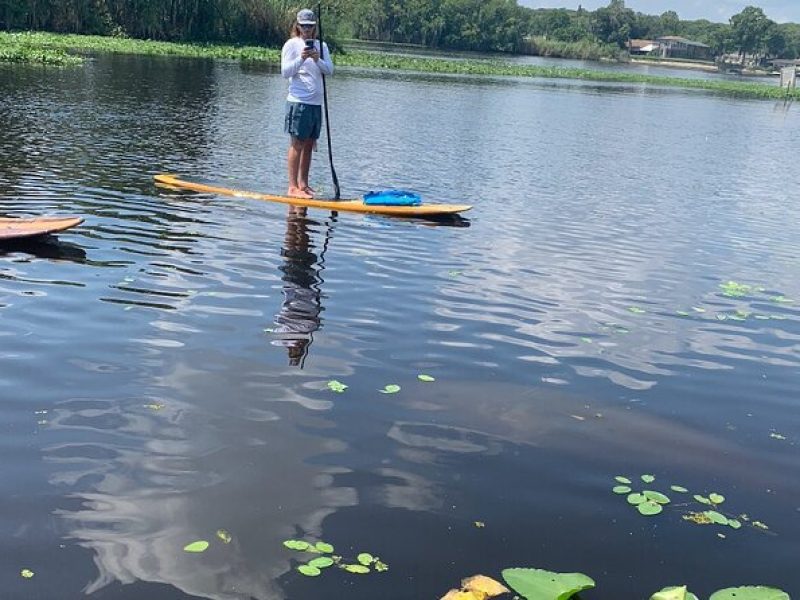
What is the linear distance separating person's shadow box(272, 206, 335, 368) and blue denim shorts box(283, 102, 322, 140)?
1388 mm

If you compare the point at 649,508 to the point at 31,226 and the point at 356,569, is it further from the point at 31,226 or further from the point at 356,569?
the point at 31,226

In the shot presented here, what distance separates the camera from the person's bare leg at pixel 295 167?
504 inches

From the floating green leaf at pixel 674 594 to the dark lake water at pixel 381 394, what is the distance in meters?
0.24

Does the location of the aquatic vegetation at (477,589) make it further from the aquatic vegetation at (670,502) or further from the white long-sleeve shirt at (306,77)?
the white long-sleeve shirt at (306,77)

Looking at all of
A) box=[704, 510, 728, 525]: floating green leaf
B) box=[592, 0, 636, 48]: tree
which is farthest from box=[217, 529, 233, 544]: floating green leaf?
box=[592, 0, 636, 48]: tree

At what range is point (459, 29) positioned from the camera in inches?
5472

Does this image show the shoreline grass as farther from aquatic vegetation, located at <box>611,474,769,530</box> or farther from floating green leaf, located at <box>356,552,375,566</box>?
floating green leaf, located at <box>356,552,375,566</box>

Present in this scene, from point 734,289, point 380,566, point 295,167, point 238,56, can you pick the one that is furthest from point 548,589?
point 238,56

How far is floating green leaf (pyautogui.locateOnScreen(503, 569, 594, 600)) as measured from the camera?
3904 millimetres

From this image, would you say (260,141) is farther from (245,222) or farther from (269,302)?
(269,302)

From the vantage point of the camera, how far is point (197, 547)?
4.25 metres

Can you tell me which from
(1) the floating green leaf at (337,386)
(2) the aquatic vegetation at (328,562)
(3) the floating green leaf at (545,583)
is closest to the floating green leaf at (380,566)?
(2) the aquatic vegetation at (328,562)

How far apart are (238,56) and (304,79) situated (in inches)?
1838

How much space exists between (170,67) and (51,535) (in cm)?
4171
